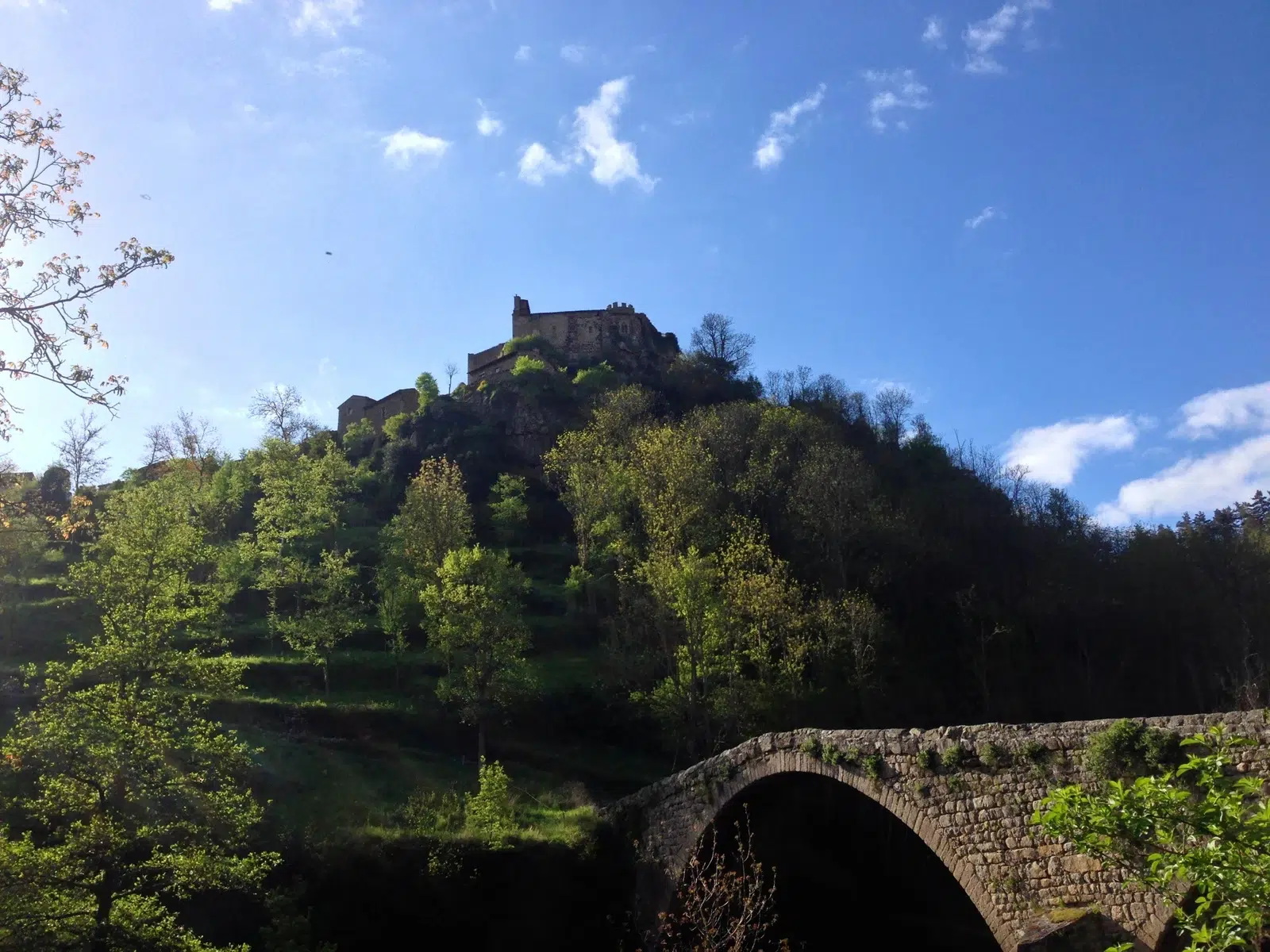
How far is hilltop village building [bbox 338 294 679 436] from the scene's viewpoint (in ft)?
247

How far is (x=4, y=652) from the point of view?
34500 millimetres

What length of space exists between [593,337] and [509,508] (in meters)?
29.5

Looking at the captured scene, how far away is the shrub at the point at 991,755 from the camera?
555 inches

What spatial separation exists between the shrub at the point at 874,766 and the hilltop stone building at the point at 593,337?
60.1 metres

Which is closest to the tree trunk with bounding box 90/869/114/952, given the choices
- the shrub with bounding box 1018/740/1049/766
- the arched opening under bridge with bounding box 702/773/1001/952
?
the arched opening under bridge with bounding box 702/773/1001/952

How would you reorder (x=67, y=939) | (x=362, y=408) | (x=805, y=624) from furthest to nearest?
(x=362, y=408) < (x=805, y=624) < (x=67, y=939)

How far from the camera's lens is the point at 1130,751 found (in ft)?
40.2

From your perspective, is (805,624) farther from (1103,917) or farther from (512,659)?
(1103,917)

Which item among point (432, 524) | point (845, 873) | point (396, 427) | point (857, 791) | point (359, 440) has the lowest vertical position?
point (845, 873)

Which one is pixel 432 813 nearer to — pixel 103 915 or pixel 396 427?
pixel 103 915

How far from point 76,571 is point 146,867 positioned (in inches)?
243

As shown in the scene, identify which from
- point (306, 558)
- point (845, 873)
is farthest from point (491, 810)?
point (306, 558)

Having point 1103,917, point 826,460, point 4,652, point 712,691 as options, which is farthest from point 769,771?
point 4,652

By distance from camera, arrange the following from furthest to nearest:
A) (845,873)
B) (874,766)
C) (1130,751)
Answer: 1. (845,873)
2. (874,766)
3. (1130,751)
